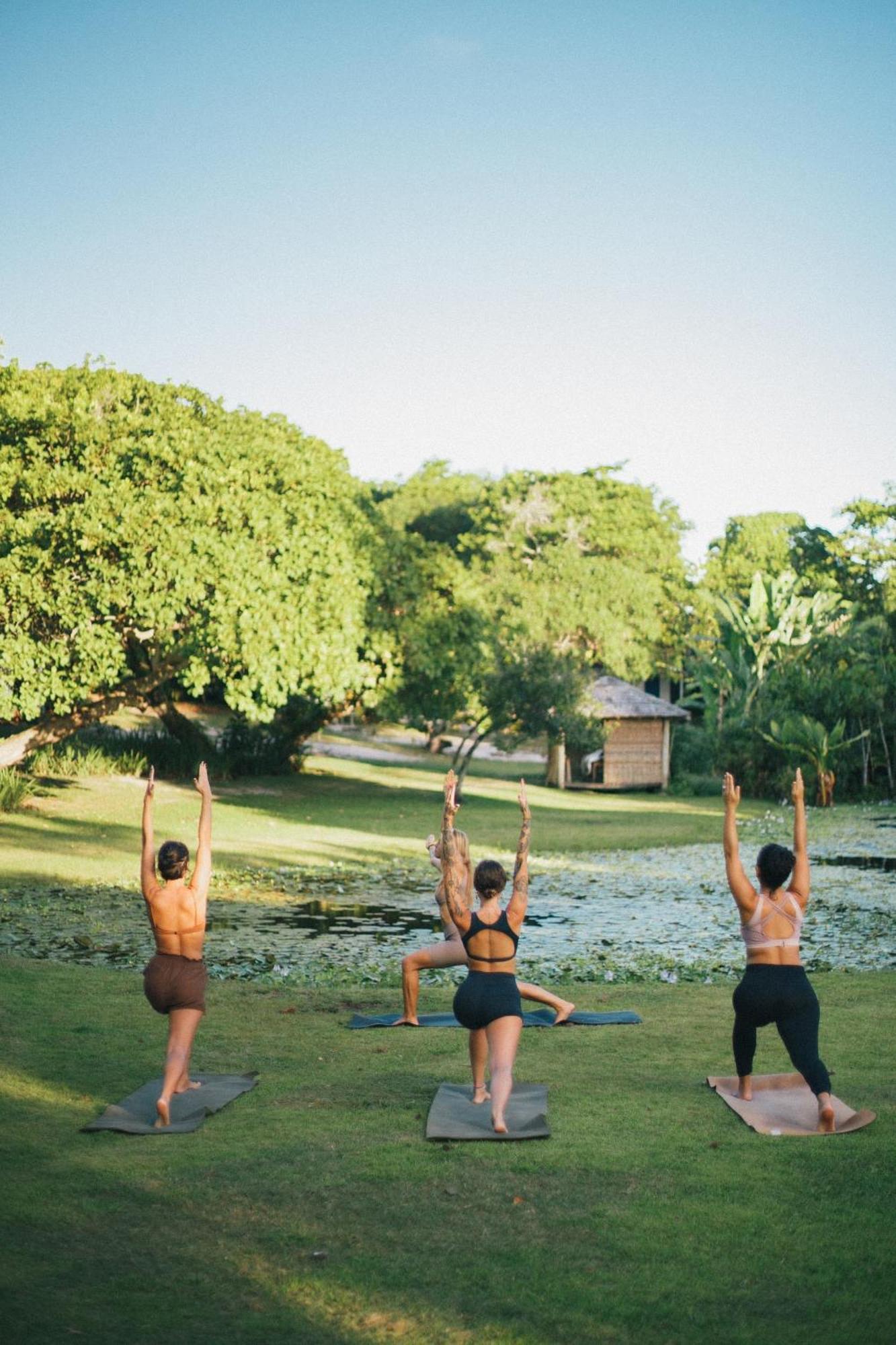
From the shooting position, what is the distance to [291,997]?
34.5 feet

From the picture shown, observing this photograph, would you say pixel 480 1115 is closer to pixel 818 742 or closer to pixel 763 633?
pixel 818 742

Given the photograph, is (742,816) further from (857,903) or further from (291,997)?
(291,997)

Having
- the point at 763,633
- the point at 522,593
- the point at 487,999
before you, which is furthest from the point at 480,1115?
the point at 522,593

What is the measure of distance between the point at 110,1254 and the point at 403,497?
200 feet

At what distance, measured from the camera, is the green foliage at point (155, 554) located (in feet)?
69.1

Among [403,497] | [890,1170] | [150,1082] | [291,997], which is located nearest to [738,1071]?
[890,1170]

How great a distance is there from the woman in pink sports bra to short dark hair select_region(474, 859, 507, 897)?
48.4 inches

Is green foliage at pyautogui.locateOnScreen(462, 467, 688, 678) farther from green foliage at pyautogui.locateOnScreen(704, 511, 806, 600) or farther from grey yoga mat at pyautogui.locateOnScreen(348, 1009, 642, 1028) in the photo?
grey yoga mat at pyautogui.locateOnScreen(348, 1009, 642, 1028)

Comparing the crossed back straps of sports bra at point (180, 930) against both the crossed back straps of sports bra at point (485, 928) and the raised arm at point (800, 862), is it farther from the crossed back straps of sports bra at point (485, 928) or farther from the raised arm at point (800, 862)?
the raised arm at point (800, 862)

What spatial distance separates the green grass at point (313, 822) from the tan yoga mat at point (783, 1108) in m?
11.3

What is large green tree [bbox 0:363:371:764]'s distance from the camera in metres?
21.1

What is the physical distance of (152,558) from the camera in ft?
70.5

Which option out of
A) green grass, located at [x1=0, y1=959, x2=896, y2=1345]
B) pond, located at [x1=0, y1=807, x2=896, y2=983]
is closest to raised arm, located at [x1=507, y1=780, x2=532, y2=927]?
green grass, located at [x1=0, y1=959, x2=896, y2=1345]

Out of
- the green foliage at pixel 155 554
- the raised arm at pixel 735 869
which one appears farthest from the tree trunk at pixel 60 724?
the raised arm at pixel 735 869
